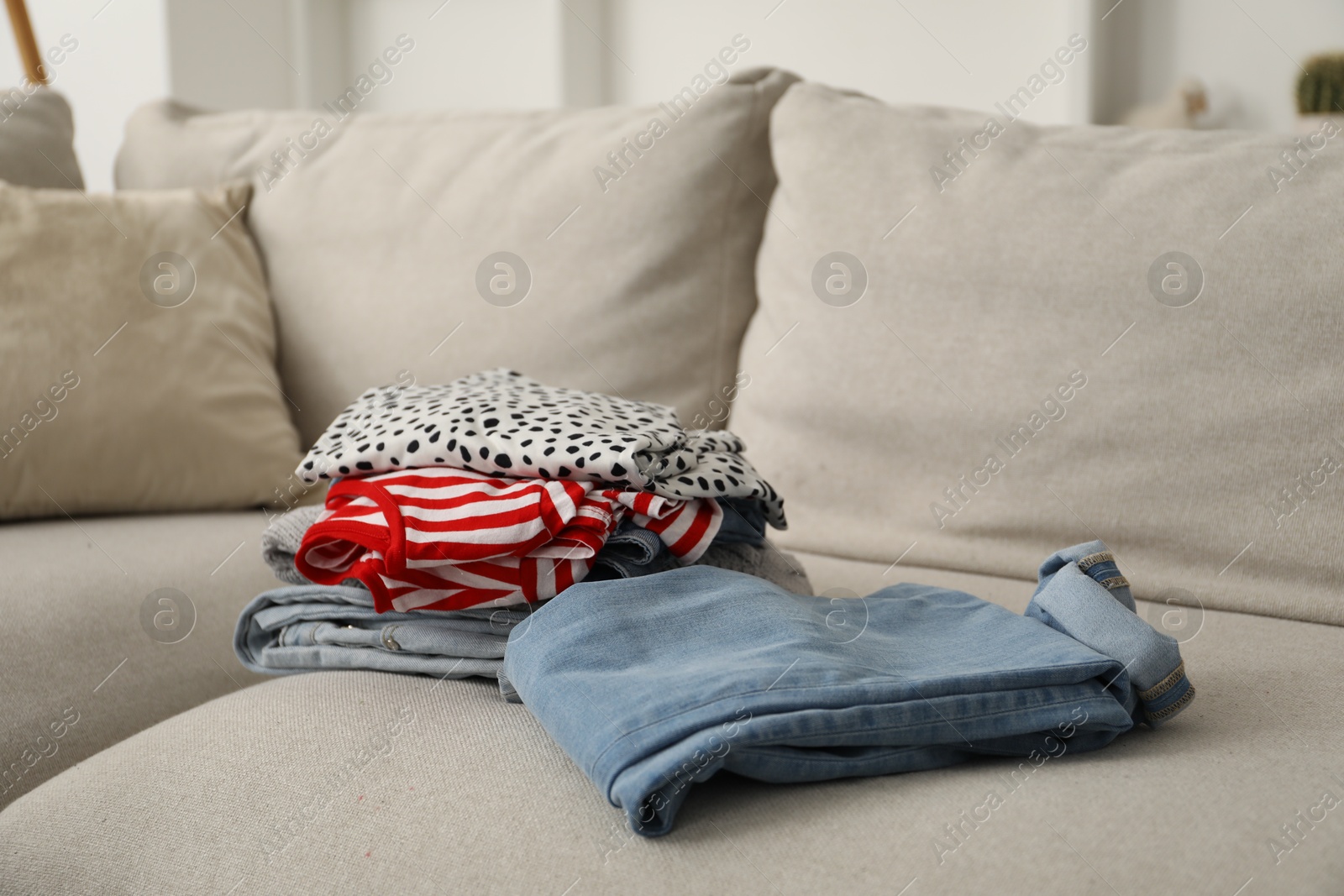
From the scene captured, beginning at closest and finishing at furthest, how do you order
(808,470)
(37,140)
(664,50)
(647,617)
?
(647,617), (808,470), (37,140), (664,50)

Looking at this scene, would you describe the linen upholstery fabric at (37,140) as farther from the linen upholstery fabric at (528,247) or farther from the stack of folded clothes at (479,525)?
the stack of folded clothes at (479,525)

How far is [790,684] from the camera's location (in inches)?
20.4

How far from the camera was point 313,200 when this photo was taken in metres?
1.29

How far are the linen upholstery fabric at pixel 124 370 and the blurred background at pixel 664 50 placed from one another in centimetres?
124

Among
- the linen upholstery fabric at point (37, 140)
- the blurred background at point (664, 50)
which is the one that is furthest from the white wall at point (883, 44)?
the linen upholstery fabric at point (37, 140)

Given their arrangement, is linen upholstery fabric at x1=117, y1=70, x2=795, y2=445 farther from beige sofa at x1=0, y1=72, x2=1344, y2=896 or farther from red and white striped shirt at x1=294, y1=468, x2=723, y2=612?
red and white striped shirt at x1=294, y1=468, x2=723, y2=612

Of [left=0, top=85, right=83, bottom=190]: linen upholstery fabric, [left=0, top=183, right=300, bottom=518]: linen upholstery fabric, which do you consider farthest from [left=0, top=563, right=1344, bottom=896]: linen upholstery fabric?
[left=0, top=85, right=83, bottom=190]: linen upholstery fabric

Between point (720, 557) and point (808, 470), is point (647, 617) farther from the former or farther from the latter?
point (808, 470)

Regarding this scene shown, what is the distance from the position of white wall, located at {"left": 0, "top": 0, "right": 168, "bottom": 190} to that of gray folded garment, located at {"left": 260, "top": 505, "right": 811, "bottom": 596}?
6.24 feet

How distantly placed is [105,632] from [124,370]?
37cm

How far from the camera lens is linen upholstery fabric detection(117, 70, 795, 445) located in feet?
3.67

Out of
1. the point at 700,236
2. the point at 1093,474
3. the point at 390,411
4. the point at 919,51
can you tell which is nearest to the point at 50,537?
the point at 390,411

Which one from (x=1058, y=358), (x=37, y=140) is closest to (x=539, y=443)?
(x=1058, y=358)

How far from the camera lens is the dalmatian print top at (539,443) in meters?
0.68
